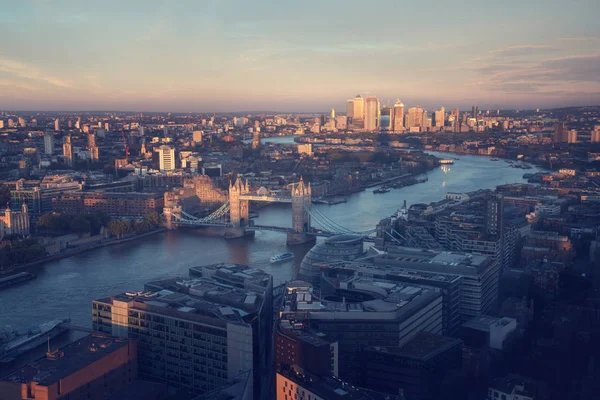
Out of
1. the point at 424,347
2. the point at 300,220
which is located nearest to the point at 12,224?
the point at 300,220

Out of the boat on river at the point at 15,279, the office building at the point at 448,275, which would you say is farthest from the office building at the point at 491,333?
the boat on river at the point at 15,279

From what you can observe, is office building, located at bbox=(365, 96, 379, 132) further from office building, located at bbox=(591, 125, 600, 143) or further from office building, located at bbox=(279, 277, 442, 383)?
office building, located at bbox=(279, 277, 442, 383)

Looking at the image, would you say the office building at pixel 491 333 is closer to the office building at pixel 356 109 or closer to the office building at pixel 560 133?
the office building at pixel 560 133

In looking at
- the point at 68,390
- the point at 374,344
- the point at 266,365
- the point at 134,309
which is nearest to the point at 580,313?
the point at 374,344

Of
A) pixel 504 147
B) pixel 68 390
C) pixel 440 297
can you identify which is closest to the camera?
pixel 68 390

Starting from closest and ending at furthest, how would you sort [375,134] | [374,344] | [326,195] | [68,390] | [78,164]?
[68,390]
[374,344]
[326,195]
[78,164]
[375,134]

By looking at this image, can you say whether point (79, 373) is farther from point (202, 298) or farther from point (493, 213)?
point (493, 213)

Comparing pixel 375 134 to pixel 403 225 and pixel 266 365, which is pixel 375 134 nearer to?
pixel 403 225

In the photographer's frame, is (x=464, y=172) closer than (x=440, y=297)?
No
